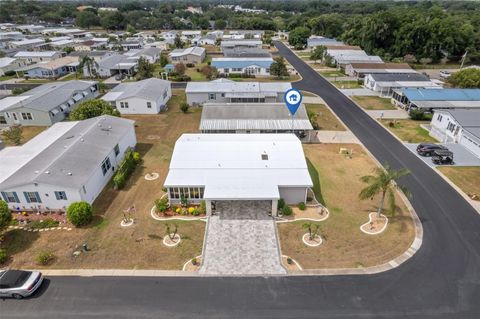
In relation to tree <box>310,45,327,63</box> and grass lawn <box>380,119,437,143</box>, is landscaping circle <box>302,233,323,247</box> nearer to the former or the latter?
grass lawn <box>380,119,437,143</box>

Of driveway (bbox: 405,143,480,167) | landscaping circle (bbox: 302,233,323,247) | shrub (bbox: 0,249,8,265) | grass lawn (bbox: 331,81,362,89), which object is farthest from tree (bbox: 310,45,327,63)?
shrub (bbox: 0,249,8,265)

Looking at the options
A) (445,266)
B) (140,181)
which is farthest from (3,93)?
(445,266)

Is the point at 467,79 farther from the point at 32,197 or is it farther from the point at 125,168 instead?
the point at 32,197

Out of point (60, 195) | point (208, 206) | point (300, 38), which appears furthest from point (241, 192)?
point (300, 38)

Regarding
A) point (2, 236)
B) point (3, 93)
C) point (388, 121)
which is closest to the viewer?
point (2, 236)

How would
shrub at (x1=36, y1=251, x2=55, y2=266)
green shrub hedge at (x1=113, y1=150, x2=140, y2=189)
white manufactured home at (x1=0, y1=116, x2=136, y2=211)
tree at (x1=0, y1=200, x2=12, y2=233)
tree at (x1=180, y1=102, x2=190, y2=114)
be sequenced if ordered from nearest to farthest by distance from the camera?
shrub at (x1=36, y1=251, x2=55, y2=266) < tree at (x1=0, y1=200, x2=12, y2=233) < white manufactured home at (x1=0, y1=116, x2=136, y2=211) < green shrub hedge at (x1=113, y1=150, x2=140, y2=189) < tree at (x1=180, y1=102, x2=190, y2=114)

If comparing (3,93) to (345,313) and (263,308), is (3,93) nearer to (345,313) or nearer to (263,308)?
(263,308)
